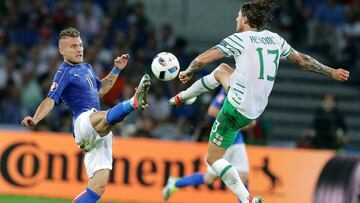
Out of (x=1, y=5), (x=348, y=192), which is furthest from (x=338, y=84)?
(x=348, y=192)

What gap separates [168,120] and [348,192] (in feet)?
23.6

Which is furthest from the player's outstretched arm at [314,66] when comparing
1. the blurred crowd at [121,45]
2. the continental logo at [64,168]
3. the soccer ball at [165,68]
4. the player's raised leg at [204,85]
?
the blurred crowd at [121,45]

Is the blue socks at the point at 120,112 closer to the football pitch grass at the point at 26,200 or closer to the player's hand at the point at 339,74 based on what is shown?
the player's hand at the point at 339,74

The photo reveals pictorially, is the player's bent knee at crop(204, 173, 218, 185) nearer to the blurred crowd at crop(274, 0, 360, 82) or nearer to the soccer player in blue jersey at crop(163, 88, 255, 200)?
the soccer player in blue jersey at crop(163, 88, 255, 200)

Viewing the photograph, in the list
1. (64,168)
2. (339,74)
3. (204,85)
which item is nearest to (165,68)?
(204,85)

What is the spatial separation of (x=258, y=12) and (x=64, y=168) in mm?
5975

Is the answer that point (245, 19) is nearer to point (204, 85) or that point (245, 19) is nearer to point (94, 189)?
point (204, 85)

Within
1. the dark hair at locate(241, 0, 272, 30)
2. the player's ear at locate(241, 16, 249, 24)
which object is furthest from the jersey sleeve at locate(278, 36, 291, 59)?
the player's ear at locate(241, 16, 249, 24)

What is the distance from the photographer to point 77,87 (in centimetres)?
1054

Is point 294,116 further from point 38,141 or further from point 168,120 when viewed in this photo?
point 38,141

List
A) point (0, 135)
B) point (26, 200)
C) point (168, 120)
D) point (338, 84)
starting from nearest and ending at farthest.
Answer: point (26, 200)
point (0, 135)
point (168, 120)
point (338, 84)

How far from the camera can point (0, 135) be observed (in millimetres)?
15586

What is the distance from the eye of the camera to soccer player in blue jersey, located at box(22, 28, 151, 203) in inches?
404

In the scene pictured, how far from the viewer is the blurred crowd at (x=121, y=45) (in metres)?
17.8
